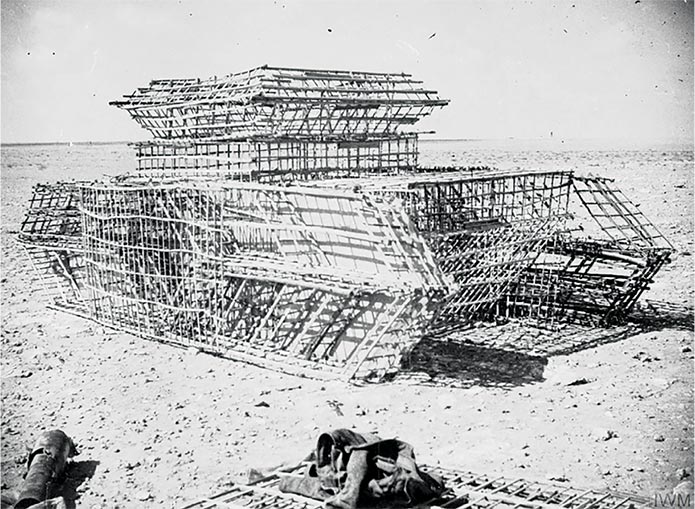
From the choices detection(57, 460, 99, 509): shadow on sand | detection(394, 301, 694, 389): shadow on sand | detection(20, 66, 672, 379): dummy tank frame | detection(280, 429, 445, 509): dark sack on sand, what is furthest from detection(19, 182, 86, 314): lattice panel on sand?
detection(280, 429, 445, 509): dark sack on sand

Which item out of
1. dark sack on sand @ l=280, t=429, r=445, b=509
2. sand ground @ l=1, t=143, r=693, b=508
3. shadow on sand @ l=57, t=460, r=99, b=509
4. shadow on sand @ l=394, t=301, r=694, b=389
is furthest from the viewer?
shadow on sand @ l=394, t=301, r=694, b=389

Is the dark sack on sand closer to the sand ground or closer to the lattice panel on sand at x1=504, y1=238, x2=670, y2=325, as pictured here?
the sand ground

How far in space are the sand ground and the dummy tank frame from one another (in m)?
0.97

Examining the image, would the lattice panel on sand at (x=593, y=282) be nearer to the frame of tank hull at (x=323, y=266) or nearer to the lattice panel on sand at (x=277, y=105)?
the frame of tank hull at (x=323, y=266)

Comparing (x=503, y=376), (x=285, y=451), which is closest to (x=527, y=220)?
(x=503, y=376)

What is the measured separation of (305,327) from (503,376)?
3921 millimetres

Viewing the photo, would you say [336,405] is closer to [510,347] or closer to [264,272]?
[264,272]

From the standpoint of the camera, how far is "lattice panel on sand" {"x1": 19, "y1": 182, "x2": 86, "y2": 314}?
20.8 meters

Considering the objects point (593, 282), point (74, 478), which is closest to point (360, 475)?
point (74, 478)

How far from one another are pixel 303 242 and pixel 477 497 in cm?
799

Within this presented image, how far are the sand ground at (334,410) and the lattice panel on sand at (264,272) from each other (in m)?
0.72

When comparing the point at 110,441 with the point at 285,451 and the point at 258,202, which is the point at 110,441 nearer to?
the point at 285,451

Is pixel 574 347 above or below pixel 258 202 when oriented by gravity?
below

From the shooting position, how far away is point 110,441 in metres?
12.2
